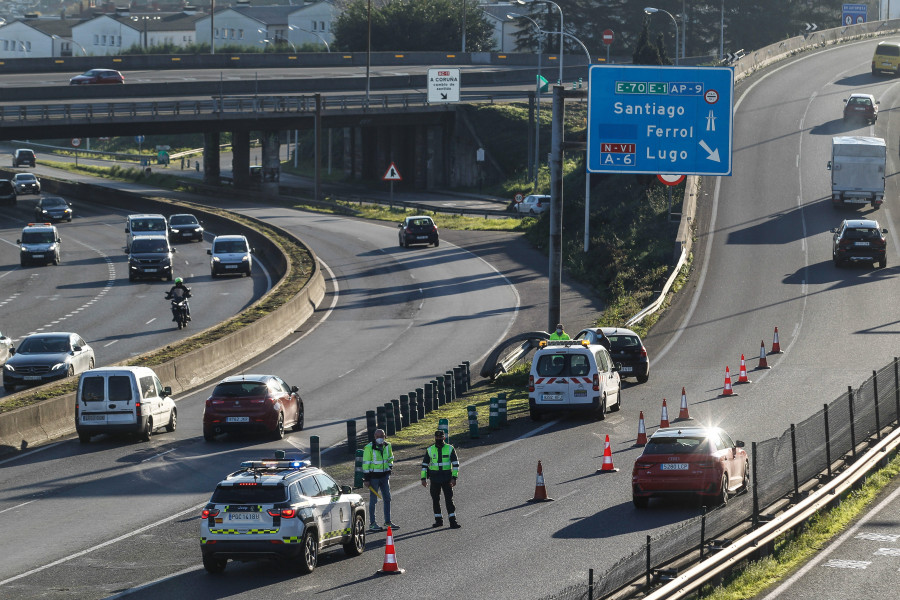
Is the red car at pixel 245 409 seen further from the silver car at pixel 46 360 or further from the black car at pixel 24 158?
the black car at pixel 24 158

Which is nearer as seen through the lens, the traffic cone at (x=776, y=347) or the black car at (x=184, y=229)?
the traffic cone at (x=776, y=347)

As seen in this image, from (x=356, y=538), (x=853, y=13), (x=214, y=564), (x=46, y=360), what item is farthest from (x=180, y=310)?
(x=853, y=13)

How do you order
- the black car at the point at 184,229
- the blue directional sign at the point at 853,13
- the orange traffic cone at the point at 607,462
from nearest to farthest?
the orange traffic cone at the point at 607,462
the black car at the point at 184,229
the blue directional sign at the point at 853,13

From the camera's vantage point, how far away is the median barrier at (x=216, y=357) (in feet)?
92.0

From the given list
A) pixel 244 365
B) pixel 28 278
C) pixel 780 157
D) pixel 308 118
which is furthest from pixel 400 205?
pixel 244 365

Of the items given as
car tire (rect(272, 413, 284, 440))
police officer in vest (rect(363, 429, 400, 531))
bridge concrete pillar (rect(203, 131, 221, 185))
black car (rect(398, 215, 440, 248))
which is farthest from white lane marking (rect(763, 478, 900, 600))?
bridge concrete pillar (rect(203, 131, 221, 185))

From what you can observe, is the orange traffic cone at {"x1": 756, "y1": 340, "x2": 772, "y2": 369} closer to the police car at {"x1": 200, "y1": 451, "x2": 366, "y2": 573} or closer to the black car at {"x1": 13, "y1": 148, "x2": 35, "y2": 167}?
the police car at {"x1": 200, "y1": 451, "x2": 366, "y2": 573}

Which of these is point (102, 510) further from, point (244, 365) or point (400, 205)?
point (400, 205)

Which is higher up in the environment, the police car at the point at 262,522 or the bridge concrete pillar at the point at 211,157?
the bridge concrete pillar at the point at 211,157

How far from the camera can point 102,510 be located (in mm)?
21703

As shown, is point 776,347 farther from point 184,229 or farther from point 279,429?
point 184,229

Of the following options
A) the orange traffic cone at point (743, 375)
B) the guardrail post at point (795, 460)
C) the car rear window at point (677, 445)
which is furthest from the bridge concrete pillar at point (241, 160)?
the guardrail post at point (795, 460)

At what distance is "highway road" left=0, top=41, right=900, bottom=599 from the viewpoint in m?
17.4

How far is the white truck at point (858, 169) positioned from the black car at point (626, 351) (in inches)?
1125
